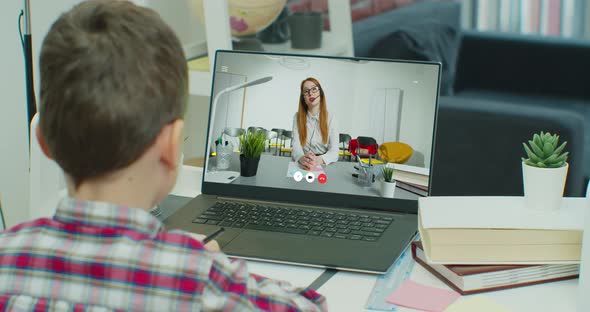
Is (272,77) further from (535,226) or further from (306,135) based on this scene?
(535,226)

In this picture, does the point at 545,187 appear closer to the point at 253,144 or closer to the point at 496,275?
the point at 496,275

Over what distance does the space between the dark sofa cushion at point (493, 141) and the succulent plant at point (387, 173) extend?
82 cm

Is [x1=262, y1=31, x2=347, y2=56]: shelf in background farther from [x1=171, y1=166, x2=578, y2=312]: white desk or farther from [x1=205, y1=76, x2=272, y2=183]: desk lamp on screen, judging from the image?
[x1=171, y1=166, x2=578, y2=312]: white desk

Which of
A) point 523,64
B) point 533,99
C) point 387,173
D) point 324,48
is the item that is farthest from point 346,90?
point 523,64

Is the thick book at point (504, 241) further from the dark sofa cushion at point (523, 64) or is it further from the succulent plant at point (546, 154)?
the dark sofa cushion at point (523, 64)

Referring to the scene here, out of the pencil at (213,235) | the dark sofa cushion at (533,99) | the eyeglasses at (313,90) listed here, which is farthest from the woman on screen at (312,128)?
the dark sofa cushion at (533,99)

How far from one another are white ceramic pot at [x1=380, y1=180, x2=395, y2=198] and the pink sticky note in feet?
0.76

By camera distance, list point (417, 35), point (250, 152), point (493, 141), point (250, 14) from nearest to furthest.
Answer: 1. point (250, 152)
2. point (250, 14)
3. point (493, 141)
4. point (417, 35)

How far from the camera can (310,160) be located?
1208mm

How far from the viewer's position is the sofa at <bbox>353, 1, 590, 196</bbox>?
1943mm

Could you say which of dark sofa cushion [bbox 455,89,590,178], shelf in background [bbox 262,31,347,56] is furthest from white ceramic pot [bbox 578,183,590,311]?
dark sofa cushion [bbox 455,89,590,178]

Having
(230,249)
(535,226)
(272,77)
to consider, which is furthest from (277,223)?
(535,226)

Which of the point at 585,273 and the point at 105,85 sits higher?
the point at 105,85

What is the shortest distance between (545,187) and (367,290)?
0.98ft
